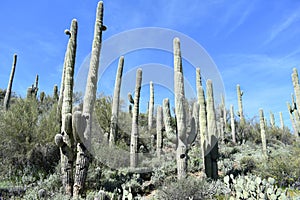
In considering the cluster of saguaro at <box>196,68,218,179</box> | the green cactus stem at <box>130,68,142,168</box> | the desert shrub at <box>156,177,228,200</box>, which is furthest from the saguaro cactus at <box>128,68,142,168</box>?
the desert shrub at <box>156,177,228,200</box>

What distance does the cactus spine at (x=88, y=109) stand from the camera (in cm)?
669

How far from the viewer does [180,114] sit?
830 centimetres

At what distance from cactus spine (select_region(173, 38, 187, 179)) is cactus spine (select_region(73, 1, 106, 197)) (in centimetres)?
255

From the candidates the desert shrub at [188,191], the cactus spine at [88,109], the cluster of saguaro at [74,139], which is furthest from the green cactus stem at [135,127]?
the desert shrub at [188,191]

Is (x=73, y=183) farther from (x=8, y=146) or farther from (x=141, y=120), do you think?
(x=141, y=120)

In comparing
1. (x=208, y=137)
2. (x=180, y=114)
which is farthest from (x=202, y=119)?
(x=180, y=114)

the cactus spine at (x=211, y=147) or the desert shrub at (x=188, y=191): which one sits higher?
the cactus spine at (x=211, y=147)

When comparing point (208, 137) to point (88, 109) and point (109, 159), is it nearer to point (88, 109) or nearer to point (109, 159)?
point (109, 159)

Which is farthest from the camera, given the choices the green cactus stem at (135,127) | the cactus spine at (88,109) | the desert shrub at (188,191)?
the green cactus stem at (135,127)

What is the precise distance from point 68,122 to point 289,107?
20.7 metres

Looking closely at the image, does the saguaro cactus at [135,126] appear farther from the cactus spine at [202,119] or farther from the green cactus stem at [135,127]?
the cactus spine at [202,119]

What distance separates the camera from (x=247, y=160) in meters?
11.3

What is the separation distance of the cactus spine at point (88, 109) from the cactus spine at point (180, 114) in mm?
2550

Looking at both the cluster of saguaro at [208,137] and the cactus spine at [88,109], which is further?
the cluster of saguaro at [208,137]
